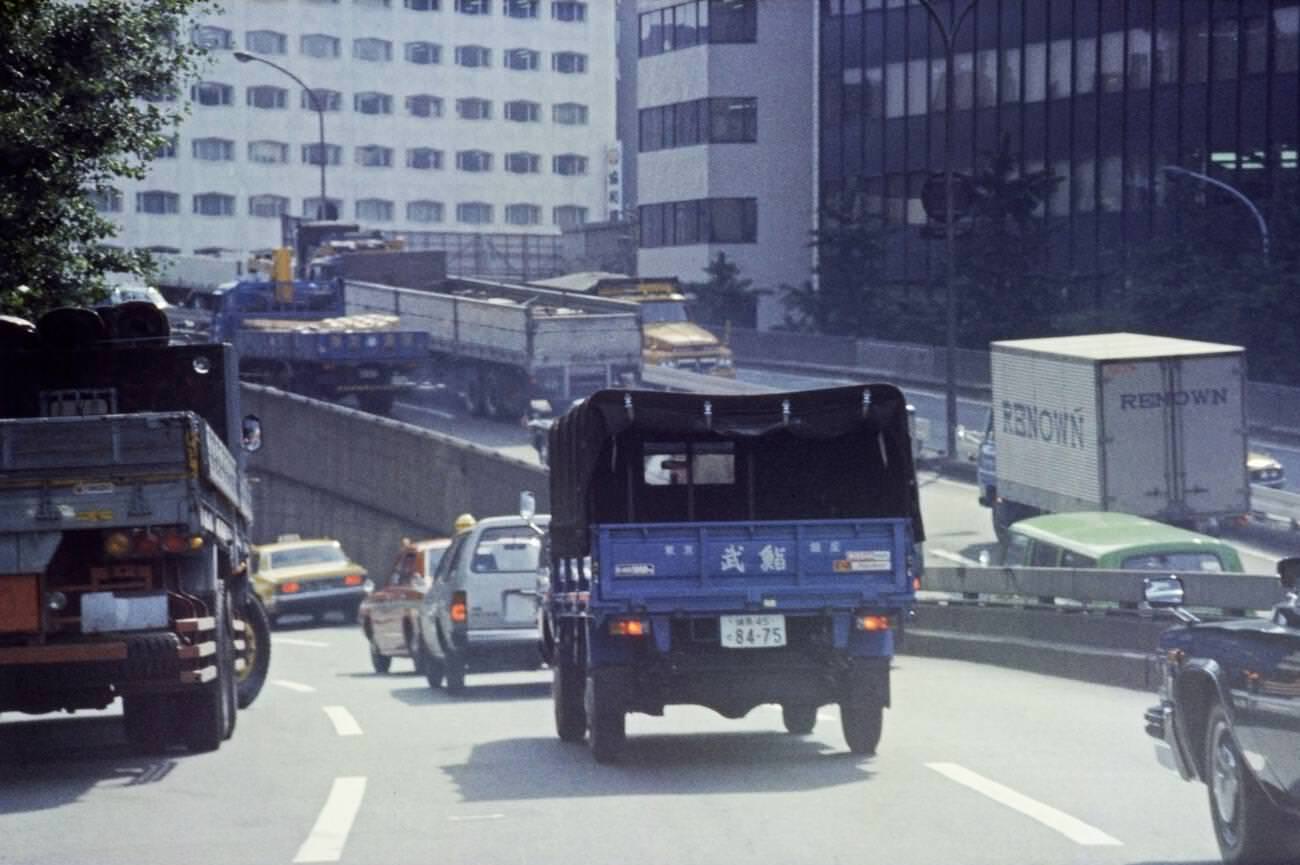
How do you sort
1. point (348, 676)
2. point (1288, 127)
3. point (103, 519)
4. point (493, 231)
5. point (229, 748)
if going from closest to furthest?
point (103, 519), point (229, 748), point (348, 676), point (1288, 127), point (493, 231)

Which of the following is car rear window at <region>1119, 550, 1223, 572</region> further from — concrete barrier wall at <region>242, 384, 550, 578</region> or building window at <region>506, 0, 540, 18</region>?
building window at <region>506, 0, 540, 18</region>

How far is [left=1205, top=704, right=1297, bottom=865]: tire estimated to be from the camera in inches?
352

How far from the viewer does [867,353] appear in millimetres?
65938

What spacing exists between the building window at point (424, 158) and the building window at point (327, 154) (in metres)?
4.29

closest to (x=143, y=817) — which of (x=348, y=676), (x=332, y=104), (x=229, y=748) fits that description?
(x=229, y=748)

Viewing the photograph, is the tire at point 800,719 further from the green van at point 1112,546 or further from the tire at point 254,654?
the green van at point 1112,546

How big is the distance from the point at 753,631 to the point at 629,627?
0.77 meters

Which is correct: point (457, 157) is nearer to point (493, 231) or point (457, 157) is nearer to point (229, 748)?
point (493, 231)

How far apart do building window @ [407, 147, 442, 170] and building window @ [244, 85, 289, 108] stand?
7115mm

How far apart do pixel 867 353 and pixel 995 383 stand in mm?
26479

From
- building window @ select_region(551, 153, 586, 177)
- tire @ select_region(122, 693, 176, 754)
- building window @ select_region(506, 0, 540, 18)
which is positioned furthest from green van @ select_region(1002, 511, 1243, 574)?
building window @ select_region(551, 153, 586, 177)

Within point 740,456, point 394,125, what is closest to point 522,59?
point 394,125

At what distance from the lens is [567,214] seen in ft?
383

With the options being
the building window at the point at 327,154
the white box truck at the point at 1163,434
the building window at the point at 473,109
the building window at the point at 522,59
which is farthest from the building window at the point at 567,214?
the white box truck at the point at 1163,434
